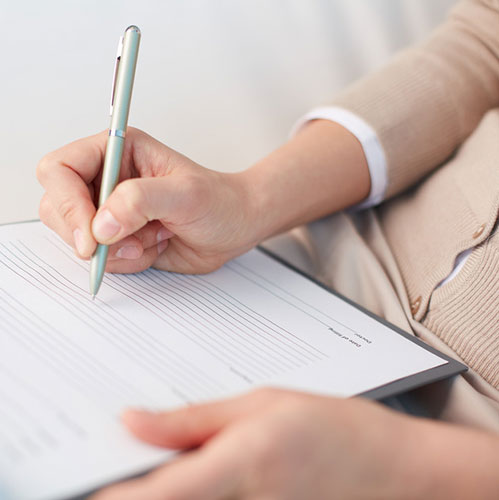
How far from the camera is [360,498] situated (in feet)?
1.32

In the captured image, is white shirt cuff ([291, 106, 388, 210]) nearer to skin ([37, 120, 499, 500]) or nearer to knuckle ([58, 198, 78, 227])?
skin ([37, 120, 499, 500])

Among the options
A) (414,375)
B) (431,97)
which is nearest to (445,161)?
(431,97)

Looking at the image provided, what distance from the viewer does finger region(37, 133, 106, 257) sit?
570 millimetres

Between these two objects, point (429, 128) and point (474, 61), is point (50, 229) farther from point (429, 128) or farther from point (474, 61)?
point (474, 61)

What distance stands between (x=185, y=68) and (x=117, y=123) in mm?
409

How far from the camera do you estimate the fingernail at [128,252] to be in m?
0.60

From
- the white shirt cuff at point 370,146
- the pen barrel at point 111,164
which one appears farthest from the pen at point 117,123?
the white shirt cuff at point 370,146

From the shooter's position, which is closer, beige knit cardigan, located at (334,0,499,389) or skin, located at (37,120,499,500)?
skin, located at (37,120,499,500)

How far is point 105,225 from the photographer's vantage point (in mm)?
547

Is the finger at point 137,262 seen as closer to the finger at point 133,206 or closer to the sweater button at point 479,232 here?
the finger at point 133,206

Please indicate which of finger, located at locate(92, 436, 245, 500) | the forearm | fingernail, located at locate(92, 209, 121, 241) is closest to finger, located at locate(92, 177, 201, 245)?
fingernail, located at locate(92, 209, 121, 241)

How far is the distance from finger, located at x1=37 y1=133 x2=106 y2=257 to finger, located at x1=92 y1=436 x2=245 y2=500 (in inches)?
10.2

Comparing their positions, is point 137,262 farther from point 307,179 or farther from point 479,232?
point 479,232

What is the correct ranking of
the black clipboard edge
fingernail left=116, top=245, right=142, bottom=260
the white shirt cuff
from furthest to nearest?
the white shirt cuff < fingernail left=116, top=245, right=142, bottom=260 < the black clipboard edge
